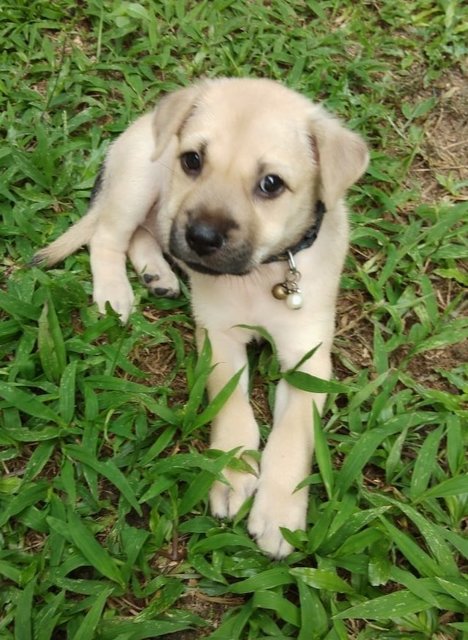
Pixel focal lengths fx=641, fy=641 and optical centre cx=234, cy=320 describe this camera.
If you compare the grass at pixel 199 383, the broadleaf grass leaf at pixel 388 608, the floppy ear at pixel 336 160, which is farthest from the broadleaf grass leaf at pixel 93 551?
the floppy ear at pixel 336 160

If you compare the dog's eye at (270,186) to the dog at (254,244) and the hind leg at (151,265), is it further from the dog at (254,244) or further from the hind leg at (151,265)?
the hind leg at (151,265)

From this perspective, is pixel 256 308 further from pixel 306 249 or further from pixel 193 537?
pixel 193 537

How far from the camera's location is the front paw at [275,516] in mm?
2643

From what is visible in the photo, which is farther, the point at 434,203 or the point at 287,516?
the point at 434,203

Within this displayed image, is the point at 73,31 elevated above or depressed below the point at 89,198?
above

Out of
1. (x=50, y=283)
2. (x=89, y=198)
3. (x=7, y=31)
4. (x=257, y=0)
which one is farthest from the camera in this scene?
(x=257, y=0)

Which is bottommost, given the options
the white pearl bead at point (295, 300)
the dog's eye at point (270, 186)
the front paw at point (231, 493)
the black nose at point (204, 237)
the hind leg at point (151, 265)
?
the front paw at point (231, 493)

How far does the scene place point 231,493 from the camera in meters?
2.77

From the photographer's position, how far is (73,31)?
4.59 m

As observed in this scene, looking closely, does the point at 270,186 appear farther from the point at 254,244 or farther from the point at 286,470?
the point at 286,470

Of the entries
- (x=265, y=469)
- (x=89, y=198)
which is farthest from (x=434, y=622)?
(x=89, y=198)

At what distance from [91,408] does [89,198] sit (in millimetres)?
1457

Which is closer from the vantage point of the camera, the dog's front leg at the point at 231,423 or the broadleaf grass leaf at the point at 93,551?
the broadleaf grass leaf at the point at 93,551

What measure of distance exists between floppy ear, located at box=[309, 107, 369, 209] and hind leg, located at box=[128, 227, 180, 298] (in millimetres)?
1108
